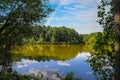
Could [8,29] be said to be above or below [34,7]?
below

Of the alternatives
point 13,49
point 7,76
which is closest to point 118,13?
point 7,76

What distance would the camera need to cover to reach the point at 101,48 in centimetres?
978

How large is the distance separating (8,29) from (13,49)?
1839 millimetres

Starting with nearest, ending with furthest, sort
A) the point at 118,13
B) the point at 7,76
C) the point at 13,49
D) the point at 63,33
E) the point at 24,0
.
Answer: the point at 118,13 < the point at 7,76 < the point at 24,0 < the point at 13,49 < the point at 63,33

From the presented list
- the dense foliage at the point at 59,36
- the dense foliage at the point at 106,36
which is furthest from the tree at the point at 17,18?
the dense foliage at the point at 59,36

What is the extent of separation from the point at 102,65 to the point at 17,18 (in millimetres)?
9473

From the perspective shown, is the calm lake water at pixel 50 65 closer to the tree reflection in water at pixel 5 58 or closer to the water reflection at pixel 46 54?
the water reflection at pixel 46 54

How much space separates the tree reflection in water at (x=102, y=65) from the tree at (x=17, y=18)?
8740 millimetres

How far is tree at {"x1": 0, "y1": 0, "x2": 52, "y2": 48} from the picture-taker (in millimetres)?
17031

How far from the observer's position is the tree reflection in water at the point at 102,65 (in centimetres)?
934

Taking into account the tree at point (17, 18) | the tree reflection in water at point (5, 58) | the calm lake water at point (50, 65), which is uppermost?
the tree at point (17, 18)

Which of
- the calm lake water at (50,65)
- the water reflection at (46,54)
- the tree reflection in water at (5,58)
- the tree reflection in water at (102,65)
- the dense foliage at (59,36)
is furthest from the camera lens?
the dense foliage at (59,36)

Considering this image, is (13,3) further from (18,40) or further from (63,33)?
(63,33)

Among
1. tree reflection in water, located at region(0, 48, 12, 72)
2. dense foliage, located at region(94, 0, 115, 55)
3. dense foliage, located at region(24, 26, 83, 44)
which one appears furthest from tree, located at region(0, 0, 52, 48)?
dense foliage, located at region(24, 26, 83, 44)
